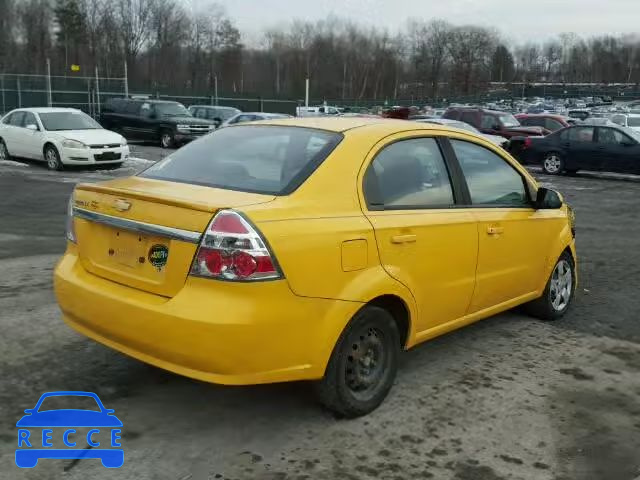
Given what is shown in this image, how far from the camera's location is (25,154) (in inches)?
683

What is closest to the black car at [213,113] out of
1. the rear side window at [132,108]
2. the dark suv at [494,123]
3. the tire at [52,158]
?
the rear side window at [132,108]

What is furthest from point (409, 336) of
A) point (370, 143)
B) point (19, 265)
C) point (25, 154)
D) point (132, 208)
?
point (25, 154)

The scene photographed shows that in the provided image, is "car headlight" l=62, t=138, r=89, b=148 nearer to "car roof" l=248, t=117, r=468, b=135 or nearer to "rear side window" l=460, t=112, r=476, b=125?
"car roof" l=248, t=117, r=468, b=135

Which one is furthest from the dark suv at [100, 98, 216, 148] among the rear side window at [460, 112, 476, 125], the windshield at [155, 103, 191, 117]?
the rear side window at [460, 112, 476, 125]

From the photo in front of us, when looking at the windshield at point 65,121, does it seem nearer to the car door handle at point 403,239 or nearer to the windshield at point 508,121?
the windshield at point 508,121

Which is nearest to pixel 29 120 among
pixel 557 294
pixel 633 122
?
pixel 557 294

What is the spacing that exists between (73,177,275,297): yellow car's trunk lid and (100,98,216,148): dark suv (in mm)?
20374

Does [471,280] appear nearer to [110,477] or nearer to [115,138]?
[110,477]

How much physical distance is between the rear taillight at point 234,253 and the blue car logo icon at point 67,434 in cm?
102

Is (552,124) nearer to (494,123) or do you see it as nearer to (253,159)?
(494,123)

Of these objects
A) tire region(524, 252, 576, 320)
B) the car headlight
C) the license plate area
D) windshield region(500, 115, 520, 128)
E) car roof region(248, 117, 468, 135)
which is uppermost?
car roof region(248, 117, 468, 135)

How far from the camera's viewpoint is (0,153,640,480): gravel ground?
333 cm

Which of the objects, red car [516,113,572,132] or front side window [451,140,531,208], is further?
red car [516,113,572,132]

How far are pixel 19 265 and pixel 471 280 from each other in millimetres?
4802
